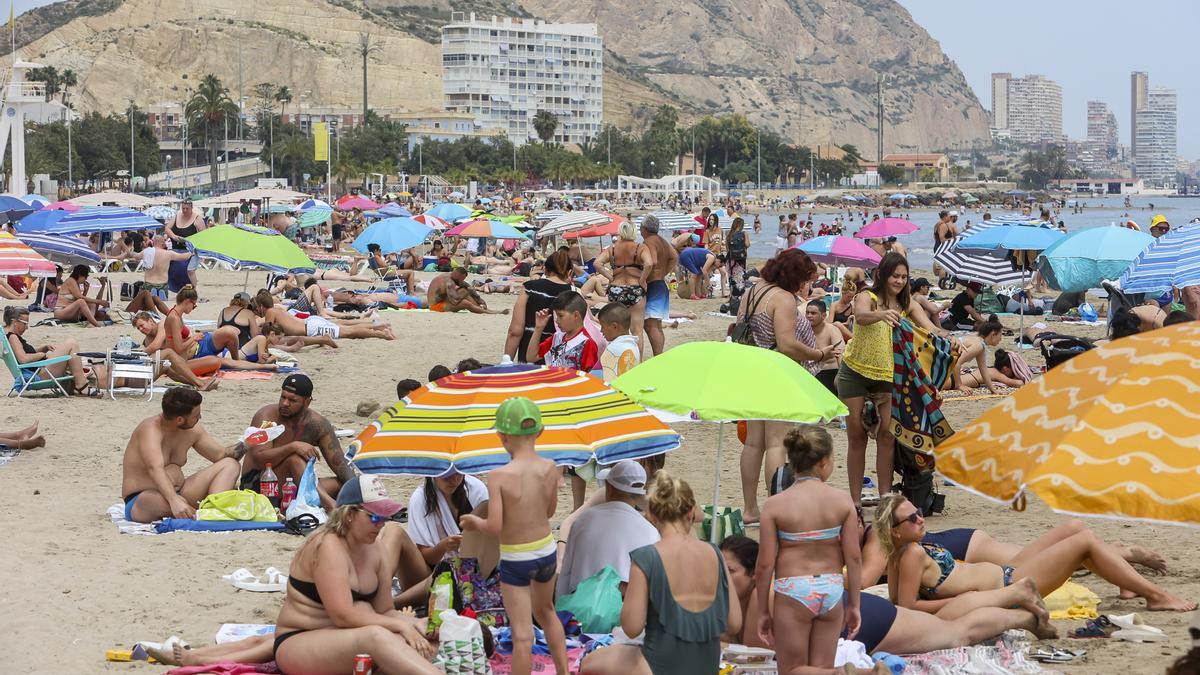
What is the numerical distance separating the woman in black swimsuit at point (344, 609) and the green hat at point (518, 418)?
0.58 meters

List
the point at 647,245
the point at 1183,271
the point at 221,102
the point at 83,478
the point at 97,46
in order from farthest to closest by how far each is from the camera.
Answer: the point at 97,46, the point at 221,102, the point at 647,245, the point at 1183,271, the point at 83,478

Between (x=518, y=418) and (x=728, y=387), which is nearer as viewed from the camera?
(x=518, y=418)

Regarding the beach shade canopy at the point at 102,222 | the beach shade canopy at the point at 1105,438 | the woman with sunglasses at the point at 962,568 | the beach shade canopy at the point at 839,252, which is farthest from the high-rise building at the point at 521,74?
the beach shade canopy at the point at 1105,438

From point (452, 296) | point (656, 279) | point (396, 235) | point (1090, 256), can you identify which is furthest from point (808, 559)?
point (396, 235)

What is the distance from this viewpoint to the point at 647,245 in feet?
38.8

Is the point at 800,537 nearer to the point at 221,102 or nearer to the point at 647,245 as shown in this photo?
the point at 647,245

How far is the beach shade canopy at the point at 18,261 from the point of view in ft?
35.0

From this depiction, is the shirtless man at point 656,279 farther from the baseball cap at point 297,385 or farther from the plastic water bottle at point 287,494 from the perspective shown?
the baseball cap at point 297,385

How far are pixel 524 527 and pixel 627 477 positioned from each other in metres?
0.82

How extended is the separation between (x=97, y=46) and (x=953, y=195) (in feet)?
339

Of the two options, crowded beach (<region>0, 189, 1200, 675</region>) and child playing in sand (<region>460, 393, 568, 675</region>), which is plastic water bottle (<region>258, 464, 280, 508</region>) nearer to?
crowded beach (<region>0, 189, 1200, 675</region>)

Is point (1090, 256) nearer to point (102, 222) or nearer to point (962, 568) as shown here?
point (962, 568)

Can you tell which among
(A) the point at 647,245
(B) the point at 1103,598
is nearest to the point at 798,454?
(B) the point at 1103,598

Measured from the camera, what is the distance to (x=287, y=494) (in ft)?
25.7
